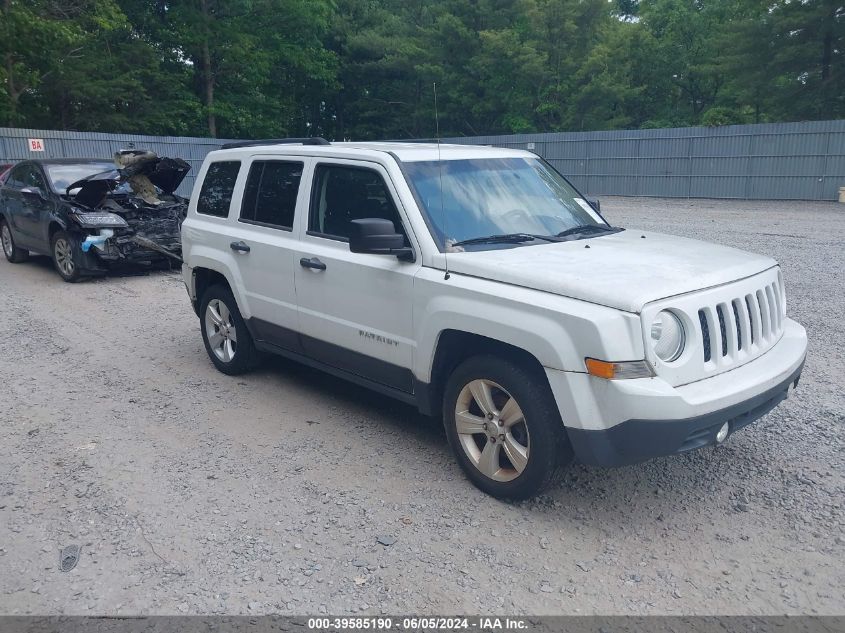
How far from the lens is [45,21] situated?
2461 centimetres

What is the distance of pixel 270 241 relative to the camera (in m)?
5.62

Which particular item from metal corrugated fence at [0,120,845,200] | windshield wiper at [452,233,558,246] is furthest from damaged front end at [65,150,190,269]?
metal corrugated fence at [0,120,845,200]

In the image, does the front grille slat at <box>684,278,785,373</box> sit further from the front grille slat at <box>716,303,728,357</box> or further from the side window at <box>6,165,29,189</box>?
the side window at <box>6,165,29,189</box>

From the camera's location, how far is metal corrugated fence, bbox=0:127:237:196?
890 inches

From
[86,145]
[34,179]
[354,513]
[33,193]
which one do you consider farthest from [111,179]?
[86,145]

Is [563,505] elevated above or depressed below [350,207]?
below

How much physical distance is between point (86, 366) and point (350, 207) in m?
3.45

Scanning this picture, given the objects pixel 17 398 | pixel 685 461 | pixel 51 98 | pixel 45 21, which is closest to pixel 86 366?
pixel 17 398

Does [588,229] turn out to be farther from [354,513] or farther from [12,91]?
[12,91]

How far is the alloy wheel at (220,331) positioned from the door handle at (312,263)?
1380mm

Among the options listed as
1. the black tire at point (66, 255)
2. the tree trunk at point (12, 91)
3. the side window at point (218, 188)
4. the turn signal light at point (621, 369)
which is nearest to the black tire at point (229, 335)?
the side window at point (218, 188)

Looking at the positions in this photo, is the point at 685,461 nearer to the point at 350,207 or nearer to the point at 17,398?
the point at 350,207

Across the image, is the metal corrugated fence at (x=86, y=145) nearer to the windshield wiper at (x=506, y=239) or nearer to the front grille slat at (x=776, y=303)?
the windshield wiper at (x=506, y=239)

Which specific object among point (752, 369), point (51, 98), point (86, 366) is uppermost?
point (51, 98)
